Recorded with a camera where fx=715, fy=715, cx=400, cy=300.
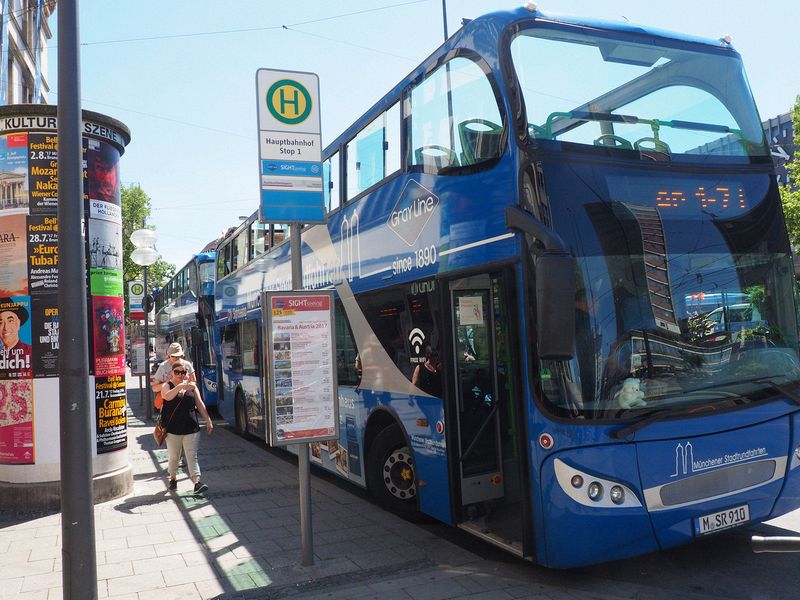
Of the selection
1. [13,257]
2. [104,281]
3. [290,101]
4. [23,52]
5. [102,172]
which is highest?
[23,52]

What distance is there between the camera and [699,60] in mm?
5844

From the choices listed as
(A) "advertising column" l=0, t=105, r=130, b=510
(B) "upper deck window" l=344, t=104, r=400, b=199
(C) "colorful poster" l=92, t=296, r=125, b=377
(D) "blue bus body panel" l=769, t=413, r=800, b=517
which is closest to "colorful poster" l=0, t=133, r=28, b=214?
(A) "advertising column" l=0, t=105, r=130, b=510

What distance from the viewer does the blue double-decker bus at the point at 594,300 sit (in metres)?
4.69

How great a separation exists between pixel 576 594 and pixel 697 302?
7.13ft

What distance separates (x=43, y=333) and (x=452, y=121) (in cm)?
518

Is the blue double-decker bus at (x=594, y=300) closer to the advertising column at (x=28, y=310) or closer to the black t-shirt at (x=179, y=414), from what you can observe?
the black t-shirt at (x=179, y=414)

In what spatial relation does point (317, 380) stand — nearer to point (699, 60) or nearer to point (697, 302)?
point (697, 302)

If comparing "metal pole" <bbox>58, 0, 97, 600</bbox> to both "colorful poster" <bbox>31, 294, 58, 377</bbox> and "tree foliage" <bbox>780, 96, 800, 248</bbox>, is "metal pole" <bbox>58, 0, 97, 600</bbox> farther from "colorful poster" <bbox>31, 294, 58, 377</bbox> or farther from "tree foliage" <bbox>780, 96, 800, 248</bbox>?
"tree foliage" <bbox>780, 96, 800, 248</bbox>

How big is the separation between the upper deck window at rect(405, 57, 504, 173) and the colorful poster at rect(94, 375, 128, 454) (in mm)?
4482

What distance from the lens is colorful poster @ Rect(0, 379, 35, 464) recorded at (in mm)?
7816

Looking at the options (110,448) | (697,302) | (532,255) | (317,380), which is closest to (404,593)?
(317,380)

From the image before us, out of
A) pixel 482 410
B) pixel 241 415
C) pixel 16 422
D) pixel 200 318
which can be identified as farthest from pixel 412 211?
pixel 200 318

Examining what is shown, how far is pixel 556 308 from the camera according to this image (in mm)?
4305

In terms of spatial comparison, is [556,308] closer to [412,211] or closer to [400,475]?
[412,211]
